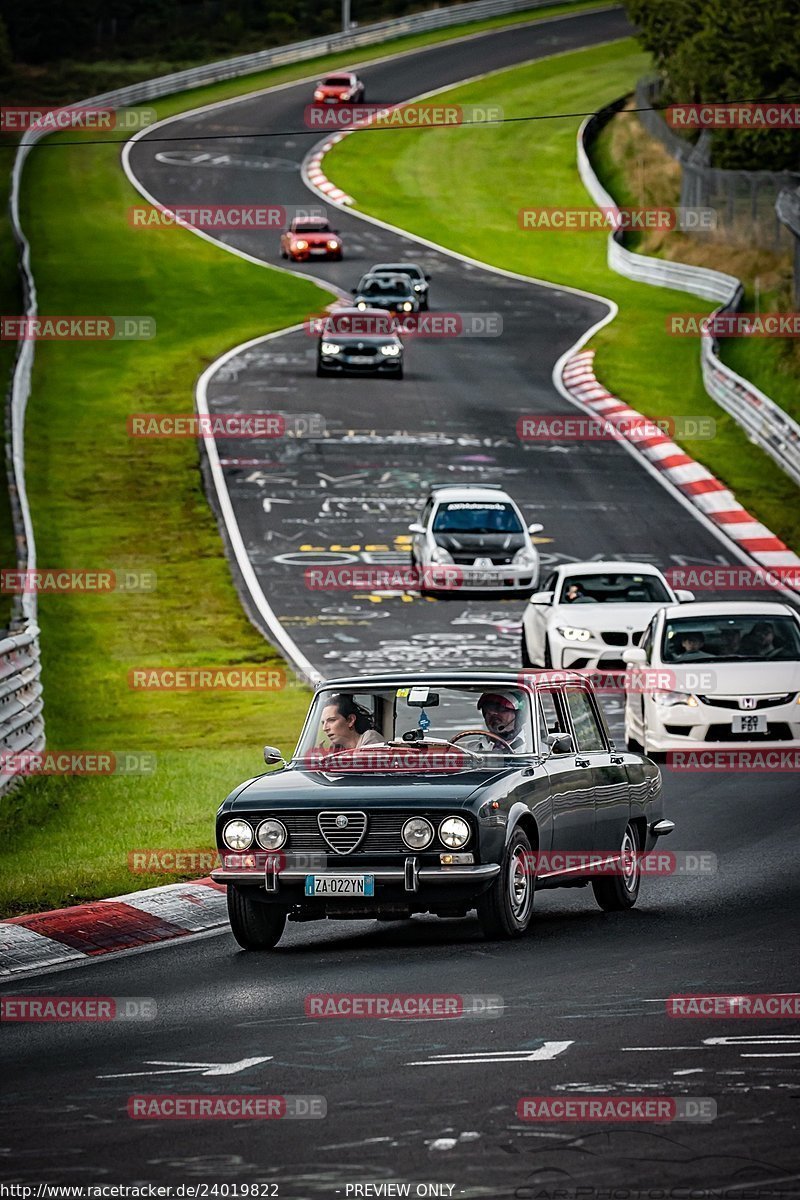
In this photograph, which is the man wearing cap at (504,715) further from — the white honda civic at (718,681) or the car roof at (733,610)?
the car roof at (733,610)

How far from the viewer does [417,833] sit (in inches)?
456

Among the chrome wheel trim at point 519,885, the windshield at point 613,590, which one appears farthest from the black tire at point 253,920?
the windshield at point 613,590

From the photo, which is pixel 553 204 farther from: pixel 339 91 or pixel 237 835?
pixel 237 835

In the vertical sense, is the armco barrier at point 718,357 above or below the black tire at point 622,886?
above

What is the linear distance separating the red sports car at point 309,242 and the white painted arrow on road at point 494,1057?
58579mm

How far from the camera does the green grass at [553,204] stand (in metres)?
43.7

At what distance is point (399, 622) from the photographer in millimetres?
30766

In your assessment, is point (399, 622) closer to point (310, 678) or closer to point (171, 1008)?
point (310, 678)

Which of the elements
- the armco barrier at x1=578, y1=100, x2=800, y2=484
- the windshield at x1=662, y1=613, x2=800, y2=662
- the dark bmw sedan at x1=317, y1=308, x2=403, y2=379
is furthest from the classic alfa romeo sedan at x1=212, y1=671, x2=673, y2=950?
the dark bmw sedan at x1=317, y1=308, x2=403, y2=379

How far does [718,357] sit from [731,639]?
1135 inches

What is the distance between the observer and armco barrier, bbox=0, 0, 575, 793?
19.1m

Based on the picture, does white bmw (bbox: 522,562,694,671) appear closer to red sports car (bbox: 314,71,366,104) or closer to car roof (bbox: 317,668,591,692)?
car roof (bbox: 317,668,591,692)

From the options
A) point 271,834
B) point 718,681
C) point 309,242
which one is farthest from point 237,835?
point 309,242

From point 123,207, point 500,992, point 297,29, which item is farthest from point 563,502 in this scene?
point 297,29
